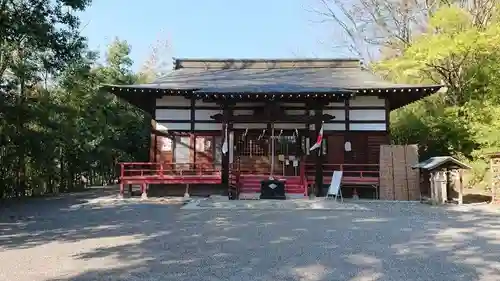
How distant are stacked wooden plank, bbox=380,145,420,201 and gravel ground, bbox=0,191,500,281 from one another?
3.63 m

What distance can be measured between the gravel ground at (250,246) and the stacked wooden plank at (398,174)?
3625 mm

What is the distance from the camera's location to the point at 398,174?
556 inches

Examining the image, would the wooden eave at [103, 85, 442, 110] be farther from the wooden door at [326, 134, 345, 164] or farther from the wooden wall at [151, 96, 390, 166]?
the wooden door at [326, 134, 345, 164]

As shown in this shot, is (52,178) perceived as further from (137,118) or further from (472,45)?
(472,45)

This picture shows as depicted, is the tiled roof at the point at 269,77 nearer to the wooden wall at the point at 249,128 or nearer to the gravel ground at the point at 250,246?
the wooden wall at the point at 249,128

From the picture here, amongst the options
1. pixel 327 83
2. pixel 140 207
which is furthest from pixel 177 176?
pixel 327 83

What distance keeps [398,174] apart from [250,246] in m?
9.47

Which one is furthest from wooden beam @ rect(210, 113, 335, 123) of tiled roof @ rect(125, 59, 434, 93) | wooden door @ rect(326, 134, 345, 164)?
wooden door @ rect(326, 134, 345, 164)

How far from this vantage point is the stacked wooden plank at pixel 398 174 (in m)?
13.8

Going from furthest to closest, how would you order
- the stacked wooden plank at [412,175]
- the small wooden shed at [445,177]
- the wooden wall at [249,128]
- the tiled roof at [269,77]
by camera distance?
the wooden wall at [249,128]
the tiled roof at [269,77]
the stacked wooden plank at [412,175]
the small wooden shed at [445,177]

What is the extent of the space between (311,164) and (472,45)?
7.64 m

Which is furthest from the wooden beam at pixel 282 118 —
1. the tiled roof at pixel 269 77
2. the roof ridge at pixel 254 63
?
the roof ridge at pixel 254 63

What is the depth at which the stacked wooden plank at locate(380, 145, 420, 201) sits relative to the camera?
45.4ft

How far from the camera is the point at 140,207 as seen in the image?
1164 centimetres
